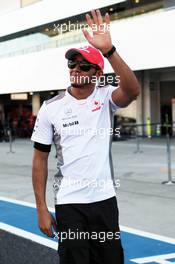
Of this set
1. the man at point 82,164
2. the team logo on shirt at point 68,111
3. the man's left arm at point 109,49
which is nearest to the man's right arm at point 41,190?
the man at point 82,164

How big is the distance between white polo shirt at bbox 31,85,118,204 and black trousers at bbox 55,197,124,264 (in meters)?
0.06


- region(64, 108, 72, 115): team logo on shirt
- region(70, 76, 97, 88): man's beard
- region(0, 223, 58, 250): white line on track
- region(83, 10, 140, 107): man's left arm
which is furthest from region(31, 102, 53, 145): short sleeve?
region(0, 223, 58, 250): white line on track

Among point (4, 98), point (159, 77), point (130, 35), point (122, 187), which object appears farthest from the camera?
point (4, 98)

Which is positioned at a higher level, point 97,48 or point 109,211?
point 97,48

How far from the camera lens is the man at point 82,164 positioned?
2.76 m

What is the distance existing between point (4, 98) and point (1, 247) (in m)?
32.6

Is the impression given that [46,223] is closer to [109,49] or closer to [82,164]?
[82,164]

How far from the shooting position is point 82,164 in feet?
9.12

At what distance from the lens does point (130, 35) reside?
21922mm

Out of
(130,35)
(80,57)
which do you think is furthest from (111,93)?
(130,35)

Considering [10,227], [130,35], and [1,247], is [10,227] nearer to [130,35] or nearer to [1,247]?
[1,247]

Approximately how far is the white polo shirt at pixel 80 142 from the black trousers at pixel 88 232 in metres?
0.06

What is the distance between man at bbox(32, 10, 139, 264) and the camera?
2762 millimetres

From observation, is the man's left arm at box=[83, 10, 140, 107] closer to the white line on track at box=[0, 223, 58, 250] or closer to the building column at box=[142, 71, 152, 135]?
the white line on track at box=[0, 223, 58, 250]
